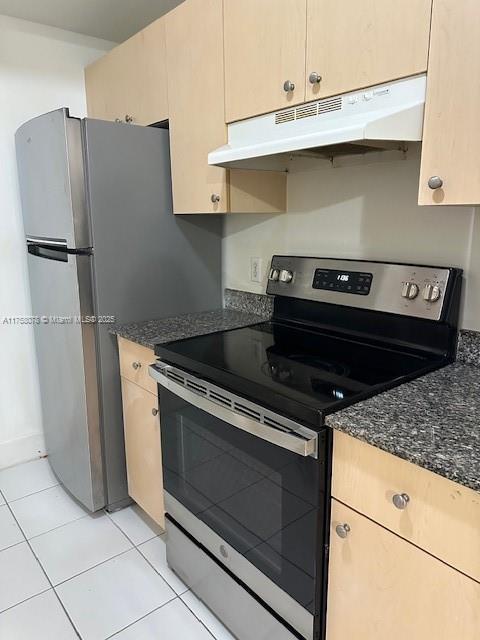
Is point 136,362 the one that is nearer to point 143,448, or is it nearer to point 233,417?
point 143,448

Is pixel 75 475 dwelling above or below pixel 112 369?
below

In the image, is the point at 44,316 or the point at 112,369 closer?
the point at 112,369

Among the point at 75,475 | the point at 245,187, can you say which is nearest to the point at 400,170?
the point at 245,187

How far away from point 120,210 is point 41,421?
1.38 meters

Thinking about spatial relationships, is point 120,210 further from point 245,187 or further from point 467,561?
point 467,561

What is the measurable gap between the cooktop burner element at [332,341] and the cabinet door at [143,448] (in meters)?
0.33

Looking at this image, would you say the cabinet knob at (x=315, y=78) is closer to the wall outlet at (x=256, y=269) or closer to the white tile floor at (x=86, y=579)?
the wall outlet at (x=256, y=269)

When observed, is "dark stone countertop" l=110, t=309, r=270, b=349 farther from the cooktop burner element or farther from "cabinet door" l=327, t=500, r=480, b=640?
"cabinet door" l=327, t=500, r=480, b=640

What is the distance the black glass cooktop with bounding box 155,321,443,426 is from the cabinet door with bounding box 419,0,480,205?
1.61 ft

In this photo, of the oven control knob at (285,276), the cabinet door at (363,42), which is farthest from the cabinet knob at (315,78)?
the oven control knob at (285,276)

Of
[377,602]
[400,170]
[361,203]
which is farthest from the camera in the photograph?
[361,203]

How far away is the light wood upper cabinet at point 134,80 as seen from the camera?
1833mm

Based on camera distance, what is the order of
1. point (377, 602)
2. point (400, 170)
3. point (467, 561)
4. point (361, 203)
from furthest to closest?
point (361, 203) < point (400, 170) < point (377, 602) < point (467, 561)

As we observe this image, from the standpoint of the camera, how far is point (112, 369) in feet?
6.34
